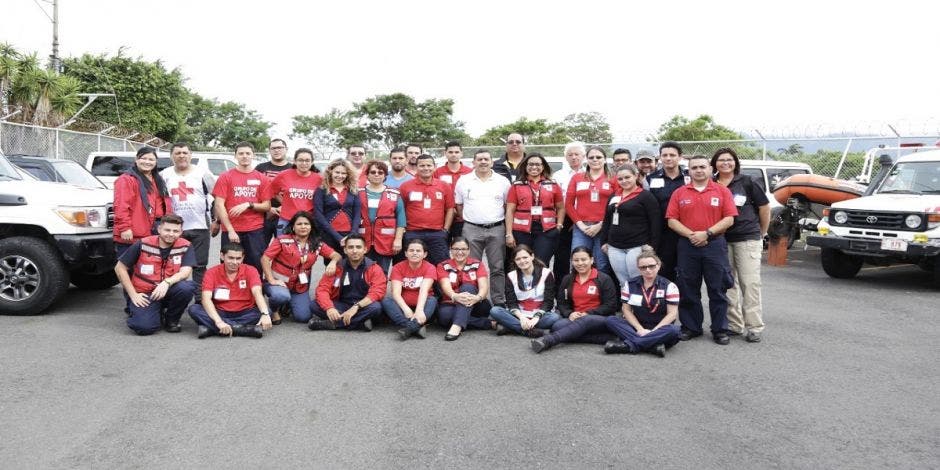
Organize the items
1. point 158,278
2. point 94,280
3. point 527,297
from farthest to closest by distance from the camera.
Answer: point 94,280
point 527,297
point 158,278

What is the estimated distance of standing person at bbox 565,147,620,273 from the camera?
7227mm

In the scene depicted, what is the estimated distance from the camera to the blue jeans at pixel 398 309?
6696mm

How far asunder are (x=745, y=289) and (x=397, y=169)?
4.00 metres

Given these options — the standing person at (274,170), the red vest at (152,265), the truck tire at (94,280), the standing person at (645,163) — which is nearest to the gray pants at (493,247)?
the standing person at (645,163)

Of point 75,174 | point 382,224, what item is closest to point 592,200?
point 382,224

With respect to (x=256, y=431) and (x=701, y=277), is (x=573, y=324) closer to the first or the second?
(x=701, y=277)

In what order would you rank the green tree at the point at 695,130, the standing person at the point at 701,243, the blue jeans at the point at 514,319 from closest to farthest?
1. the standing person at the point at 701,243
2. the blue jeans at the point at 514,319
3. the green tree at the point at 695,130

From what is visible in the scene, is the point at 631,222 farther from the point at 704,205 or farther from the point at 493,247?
the point at 493,247

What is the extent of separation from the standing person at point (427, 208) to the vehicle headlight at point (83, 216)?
3.14 meters

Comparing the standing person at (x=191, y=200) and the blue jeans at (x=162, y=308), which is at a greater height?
the standing person at (x=191, y=200)

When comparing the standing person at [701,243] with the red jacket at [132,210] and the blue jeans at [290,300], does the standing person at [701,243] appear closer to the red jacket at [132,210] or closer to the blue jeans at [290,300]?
the blue jeans at [290,300]

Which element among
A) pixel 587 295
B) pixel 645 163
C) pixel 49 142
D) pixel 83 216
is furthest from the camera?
pixel 49 142

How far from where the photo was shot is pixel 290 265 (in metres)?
7.23

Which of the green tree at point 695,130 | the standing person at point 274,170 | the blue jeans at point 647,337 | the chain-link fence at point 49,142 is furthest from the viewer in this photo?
the green tree at point 695,130
